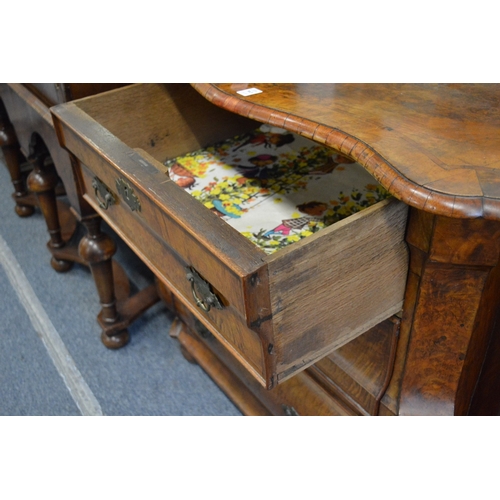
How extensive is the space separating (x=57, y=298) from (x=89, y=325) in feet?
0.50

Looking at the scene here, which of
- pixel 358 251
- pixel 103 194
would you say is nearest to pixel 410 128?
pixel 358 251

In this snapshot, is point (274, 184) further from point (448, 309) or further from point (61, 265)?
point (61, 265)

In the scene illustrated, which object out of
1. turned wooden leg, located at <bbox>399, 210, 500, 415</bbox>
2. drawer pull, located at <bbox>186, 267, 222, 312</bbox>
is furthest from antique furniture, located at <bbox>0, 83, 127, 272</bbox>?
turned wooden leg, located at <bbox>399, 210, 500, 415</bbox>

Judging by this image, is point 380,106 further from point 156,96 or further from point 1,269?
point 1,269

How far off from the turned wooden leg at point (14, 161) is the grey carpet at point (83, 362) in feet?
1.00

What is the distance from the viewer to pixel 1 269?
64.2 inches

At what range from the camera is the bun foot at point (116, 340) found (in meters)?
1.34

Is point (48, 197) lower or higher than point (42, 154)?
lower

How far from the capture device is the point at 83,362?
4.33 ft

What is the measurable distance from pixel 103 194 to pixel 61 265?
2.46 feet

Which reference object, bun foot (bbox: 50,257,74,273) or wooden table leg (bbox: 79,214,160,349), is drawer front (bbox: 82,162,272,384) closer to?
wooden table leg (bbox: 79,214,160,349)

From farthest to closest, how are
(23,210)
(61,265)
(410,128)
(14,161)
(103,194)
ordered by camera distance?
(23,210) → (14,161) → (61,265) → (103,194) → (410,128)
